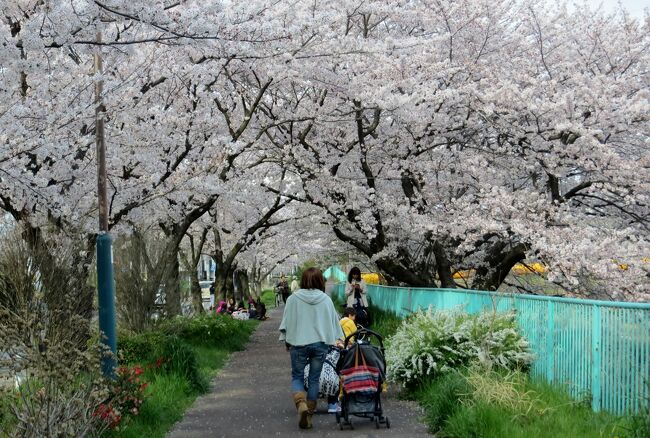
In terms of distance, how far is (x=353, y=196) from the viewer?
738 inches

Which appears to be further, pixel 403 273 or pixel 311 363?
pixel 403 273

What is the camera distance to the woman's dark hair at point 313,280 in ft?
29.8

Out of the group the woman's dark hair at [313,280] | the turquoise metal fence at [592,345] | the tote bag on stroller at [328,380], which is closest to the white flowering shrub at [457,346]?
the turquoise metal fence at [592,345]

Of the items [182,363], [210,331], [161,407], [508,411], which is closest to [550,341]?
[508,411]

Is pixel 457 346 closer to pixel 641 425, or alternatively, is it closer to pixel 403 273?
pixel 641 425

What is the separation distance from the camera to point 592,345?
8031 millimetres

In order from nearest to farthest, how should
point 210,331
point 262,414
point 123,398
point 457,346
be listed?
point 123,398 → point 262,414 → point 457,346 → point 210,331

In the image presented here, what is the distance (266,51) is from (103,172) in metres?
2.57

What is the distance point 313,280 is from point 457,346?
2268 mm

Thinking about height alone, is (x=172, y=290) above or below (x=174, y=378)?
above

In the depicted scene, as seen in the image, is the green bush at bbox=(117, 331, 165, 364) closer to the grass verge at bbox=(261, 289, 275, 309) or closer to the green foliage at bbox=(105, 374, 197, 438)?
the green foliage at bbox=(105, 374, 197, 438)

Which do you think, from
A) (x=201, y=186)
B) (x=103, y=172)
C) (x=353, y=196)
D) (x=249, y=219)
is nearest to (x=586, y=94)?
(x=353, y=196)

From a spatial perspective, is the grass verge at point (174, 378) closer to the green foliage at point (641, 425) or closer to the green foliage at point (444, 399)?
the green foliage at point (444, 399)

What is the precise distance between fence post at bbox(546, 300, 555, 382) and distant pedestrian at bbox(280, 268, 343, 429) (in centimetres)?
232
